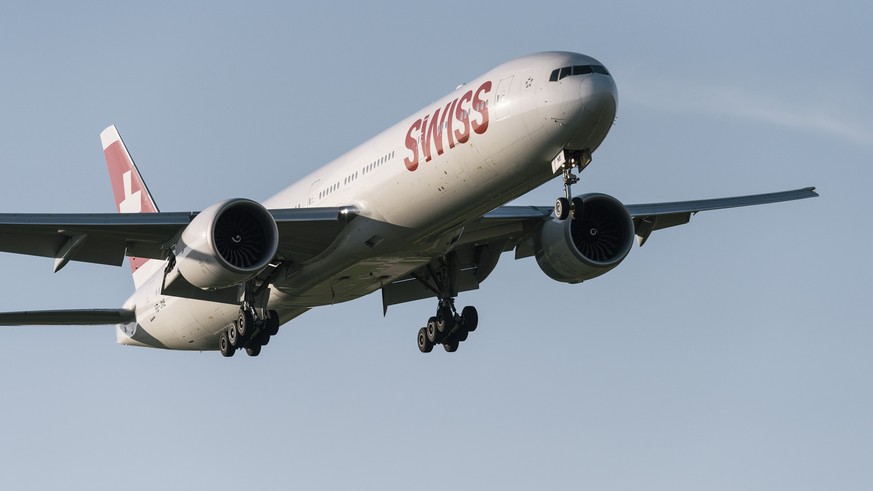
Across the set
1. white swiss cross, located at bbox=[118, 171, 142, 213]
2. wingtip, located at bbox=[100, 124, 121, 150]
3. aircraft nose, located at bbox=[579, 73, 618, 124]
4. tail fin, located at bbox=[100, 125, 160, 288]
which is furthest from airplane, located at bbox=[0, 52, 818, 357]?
wingtip, located at bbox=[100, 124, 121, 150]

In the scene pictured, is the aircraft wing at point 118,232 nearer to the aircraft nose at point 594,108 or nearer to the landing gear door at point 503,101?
the landing gear door at point 503,101

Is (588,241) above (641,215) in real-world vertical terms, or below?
below

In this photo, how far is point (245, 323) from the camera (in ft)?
122

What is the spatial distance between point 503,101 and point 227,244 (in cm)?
820

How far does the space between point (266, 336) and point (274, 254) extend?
452cm

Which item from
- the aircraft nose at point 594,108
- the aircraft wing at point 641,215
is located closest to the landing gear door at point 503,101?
the aircraft nose at point 594,108

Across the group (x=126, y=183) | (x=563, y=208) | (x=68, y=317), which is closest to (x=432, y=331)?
(x=563, y=208)

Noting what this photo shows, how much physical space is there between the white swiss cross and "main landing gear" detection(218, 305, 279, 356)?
39.9 feet

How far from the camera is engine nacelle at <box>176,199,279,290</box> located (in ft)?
110

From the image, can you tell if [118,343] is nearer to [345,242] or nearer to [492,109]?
[345,242]

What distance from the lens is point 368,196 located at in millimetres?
34312

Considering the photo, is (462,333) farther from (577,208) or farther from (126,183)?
(126,183)

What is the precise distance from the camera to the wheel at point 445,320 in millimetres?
39812

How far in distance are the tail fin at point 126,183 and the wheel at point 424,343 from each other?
10.7 m
